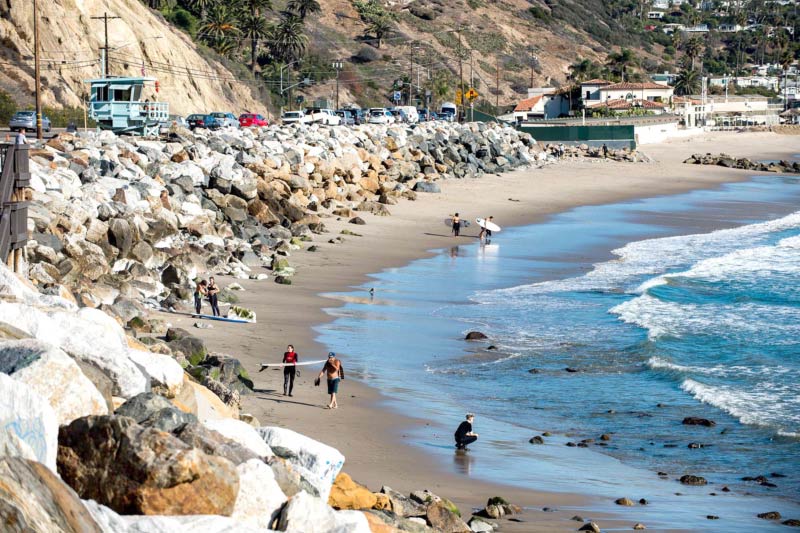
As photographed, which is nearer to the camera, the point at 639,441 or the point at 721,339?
the point at 639,441

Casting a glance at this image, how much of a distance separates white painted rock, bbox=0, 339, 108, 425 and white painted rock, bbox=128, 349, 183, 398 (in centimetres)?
167

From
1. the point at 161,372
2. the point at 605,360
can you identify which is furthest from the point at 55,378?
the point at 605,360

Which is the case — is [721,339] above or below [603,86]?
below

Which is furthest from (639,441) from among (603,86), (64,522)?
(603,86)

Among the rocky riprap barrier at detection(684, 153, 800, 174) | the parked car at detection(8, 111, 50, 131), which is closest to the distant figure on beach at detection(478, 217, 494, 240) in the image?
the parked car at detection(8, 111, 50, 131)

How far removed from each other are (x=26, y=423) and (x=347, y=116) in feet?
210

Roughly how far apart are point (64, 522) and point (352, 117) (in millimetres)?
64789

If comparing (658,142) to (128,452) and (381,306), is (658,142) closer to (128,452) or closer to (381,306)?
(381,306)

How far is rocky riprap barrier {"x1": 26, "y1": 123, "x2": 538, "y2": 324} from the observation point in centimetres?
2283

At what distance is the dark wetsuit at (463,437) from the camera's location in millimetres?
15781

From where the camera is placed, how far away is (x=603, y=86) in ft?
362

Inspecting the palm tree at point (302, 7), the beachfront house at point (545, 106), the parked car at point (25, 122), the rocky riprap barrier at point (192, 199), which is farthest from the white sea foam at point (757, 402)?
the palm tree at point (302, 7)

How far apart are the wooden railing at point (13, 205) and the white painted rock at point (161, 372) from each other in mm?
7247

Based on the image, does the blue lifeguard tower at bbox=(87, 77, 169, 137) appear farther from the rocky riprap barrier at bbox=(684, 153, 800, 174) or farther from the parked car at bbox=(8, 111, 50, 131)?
the rocky riprap barrier at bbox=(684, 153, 800, 174)
